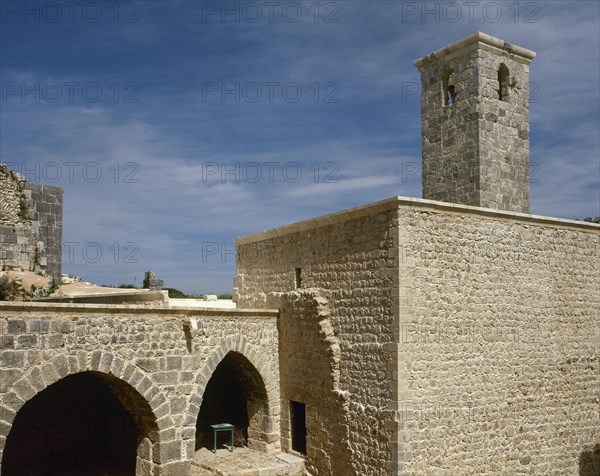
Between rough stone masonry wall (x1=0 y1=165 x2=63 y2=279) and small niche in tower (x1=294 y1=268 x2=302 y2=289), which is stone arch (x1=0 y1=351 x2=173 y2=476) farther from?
rough stone masonry wall (x1=0 y1=165 x2=63 y2=279)

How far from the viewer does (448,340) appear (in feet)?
31.7

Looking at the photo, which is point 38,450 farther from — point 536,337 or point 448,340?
point 536,337

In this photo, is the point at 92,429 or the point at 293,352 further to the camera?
the point at 92,429

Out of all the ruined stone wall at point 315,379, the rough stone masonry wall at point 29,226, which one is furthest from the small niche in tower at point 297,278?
the rough stone masonry wall at point 29,226

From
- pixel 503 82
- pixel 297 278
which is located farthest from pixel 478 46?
pixel 297 278

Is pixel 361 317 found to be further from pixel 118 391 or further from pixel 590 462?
pixel 590 462

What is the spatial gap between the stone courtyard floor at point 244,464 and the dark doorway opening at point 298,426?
0.83 feet

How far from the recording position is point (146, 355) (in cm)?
1002

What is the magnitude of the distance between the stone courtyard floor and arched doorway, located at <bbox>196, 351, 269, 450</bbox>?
41 centimetres

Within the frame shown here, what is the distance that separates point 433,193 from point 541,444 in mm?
5146

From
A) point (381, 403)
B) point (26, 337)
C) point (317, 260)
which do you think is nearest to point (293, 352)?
point (317, 260)

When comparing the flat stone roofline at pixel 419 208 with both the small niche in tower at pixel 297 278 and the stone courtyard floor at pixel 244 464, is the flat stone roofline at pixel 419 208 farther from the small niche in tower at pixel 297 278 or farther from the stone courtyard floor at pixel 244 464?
the stone courtyard floor at pixel 244 464

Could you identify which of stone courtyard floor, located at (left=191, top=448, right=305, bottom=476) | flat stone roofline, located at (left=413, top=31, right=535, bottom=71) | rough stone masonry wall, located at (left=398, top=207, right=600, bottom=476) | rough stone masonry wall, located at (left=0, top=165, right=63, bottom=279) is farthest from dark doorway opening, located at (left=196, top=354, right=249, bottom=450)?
flat stone roofline, located at (left=413, top=31, right=535, bottom=71)

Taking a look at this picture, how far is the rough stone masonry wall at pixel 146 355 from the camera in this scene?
28.6 feet
